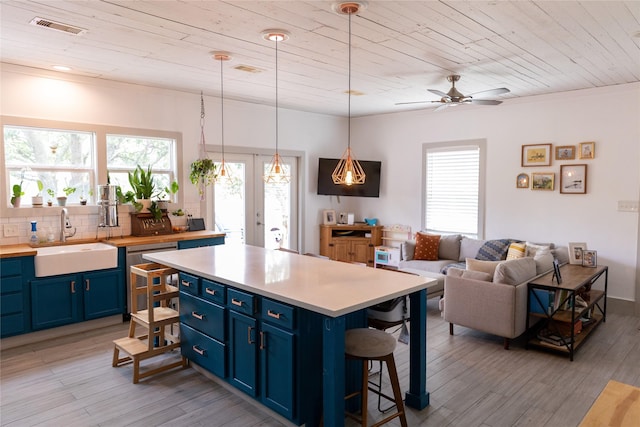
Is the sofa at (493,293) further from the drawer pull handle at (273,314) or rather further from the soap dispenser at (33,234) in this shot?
the soap dispenser at (33,234)

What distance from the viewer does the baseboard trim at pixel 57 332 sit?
13.9ft

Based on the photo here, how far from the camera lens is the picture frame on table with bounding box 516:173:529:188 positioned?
236 inches

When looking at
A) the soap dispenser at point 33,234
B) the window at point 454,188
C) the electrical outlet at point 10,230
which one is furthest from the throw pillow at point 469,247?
the electrical outlet at point 10,230

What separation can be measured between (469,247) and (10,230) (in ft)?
18.2

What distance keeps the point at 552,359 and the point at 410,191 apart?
3764 mm

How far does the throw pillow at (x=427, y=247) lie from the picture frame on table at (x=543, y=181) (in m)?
1.47

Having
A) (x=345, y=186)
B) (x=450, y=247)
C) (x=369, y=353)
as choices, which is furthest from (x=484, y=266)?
(x=345, y=186)

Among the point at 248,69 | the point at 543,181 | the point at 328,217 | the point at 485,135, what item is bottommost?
the point at 328,217

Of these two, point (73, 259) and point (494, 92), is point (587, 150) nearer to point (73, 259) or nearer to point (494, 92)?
point (494, 92)

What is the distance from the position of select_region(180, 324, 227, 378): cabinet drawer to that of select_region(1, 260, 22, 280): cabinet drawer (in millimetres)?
1773

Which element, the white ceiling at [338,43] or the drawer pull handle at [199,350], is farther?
Answer: the drawer pull handle at [199,350]

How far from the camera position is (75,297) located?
4.52 m

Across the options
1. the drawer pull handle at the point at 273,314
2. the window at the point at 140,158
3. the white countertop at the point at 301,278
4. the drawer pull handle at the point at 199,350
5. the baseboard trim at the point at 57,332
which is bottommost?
the baseboard trim at the point at 57,332

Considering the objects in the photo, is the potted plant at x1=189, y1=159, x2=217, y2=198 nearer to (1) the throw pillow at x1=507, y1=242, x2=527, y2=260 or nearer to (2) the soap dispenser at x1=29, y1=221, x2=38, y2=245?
(2) the soap dispenser at x1=29, y1=221, x2=38, y2=245
